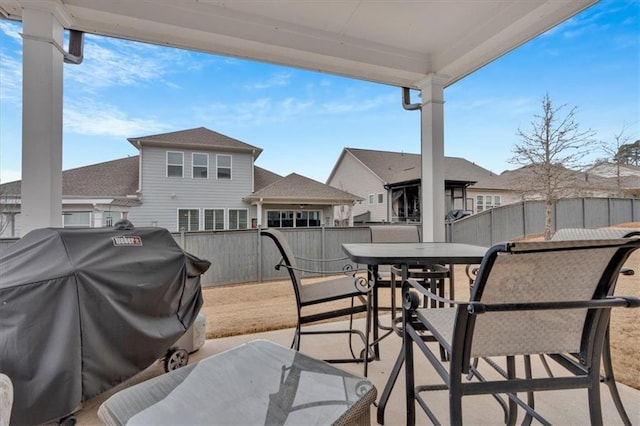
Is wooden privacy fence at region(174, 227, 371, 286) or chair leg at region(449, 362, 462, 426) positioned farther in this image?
wooden privacy fence at region(174, 227, 371, 286)

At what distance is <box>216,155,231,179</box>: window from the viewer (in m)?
8.29

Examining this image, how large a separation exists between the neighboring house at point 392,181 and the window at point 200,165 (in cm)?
498

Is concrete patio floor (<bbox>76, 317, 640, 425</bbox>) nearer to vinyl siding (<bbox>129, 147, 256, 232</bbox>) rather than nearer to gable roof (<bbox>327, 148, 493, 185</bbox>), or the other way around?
vinyl siding (<bbox>129, 147, 256, 232</bbox>)

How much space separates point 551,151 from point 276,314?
18.6 ft

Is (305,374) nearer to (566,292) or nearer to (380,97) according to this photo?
(566,292)

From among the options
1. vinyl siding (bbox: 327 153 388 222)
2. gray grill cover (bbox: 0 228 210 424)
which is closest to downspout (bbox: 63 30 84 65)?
gray grill cover (bbox: 0 228 210 424)

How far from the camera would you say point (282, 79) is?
596 cm

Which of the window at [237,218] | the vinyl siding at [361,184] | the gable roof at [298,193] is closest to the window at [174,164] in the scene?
the window at [237,218]

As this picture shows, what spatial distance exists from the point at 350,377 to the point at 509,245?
692mm

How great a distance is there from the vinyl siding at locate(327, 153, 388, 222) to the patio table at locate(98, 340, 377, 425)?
11866 mm

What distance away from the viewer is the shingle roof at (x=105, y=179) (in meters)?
7.14

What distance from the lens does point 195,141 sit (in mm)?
8086

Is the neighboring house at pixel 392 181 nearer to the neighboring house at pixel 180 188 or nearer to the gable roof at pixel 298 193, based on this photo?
the gable roof at pixel 298 193

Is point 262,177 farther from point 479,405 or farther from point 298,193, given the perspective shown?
point 479,405
